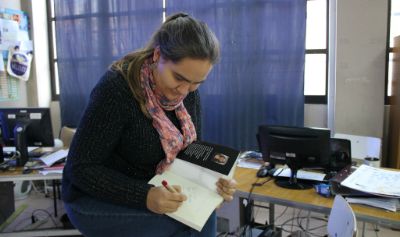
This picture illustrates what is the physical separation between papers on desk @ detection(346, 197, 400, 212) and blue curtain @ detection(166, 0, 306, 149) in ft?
5.80

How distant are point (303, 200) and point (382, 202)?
0.34 m

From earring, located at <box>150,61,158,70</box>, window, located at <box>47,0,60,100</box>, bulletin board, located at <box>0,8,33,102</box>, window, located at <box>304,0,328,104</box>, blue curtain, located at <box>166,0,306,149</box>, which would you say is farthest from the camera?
window, located at <box>47,0,60,100</box>

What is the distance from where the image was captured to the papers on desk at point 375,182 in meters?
1.51

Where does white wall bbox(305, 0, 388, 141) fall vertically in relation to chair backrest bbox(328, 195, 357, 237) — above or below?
above

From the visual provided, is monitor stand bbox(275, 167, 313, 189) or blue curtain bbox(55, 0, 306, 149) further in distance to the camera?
blue curtain bbox(55, 0, 306, 149)

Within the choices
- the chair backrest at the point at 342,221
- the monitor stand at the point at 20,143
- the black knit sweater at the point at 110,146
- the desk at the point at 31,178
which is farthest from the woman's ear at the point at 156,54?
the monitor stand at the point at 20,143

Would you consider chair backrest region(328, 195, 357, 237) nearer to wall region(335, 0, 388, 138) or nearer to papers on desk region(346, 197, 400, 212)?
papers on desk region(346, 197, 400, 212)

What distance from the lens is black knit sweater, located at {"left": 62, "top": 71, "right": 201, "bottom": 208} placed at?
82 centimetres

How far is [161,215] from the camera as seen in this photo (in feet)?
2.83

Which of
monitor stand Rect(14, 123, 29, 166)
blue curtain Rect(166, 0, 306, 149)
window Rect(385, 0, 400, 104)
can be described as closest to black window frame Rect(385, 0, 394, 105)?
window Rect(385, 0, 400, 104)

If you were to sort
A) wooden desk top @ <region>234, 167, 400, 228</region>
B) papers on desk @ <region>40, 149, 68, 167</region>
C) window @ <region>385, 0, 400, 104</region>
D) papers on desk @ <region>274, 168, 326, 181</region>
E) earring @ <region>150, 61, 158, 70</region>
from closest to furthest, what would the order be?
earring @ <region>150, 61, 158, 70</region>
wooden desk top @ <region>234, 167, 400, 228</region>
papers on desk @ <region>274, 168, 326, 181</region>
papers on desk @ <region>40, 149, 68, 167</region>
window @ <region>385, 0, 400, 104</region>

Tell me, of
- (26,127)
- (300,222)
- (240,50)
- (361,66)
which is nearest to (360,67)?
(361,66)

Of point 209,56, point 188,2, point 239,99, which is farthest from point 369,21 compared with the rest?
point 209,56

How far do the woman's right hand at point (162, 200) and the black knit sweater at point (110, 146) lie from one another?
2 centimetres
